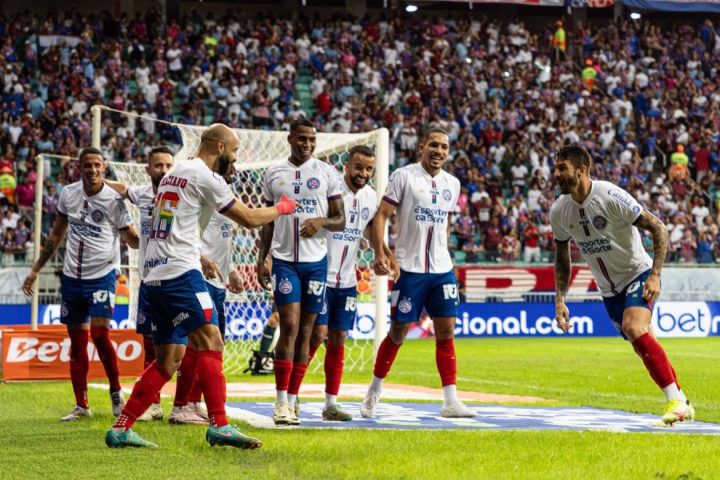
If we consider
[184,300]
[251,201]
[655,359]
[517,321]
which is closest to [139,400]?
[184,300]

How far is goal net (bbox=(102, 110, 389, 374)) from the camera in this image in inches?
621

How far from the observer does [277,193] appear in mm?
9859

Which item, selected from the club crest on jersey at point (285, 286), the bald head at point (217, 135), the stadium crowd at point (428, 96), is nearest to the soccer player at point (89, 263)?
the club crest on jersey at point (285, 286)

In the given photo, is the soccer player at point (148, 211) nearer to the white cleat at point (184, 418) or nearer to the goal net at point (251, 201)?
the white cleat at point (184, 418)

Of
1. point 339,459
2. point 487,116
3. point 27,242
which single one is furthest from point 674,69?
point 339,459

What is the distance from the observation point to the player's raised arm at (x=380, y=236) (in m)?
10.4

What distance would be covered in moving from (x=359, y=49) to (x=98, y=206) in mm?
27799

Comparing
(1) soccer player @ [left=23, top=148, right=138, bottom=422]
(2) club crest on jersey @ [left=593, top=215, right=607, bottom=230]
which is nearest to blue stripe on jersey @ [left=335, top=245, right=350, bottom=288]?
(1) soccer player @ [left=23, top=148, right=138, bottom=422]

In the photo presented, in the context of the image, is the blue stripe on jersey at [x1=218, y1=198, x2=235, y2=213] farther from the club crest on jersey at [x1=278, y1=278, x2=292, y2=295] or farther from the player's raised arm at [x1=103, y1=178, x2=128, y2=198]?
the player's raised arm at [x1=103, y1=178, x2=128, y2=198]

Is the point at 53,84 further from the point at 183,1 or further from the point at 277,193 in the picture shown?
the point at 277,193

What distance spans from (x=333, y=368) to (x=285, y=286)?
1.19 meters

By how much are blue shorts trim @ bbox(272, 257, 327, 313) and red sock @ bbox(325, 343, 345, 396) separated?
29.3 inches

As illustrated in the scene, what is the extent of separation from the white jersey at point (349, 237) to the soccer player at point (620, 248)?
221 centimetres

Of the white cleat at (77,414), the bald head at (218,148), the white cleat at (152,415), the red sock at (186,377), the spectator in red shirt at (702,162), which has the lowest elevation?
the white cleat at (77,414)
